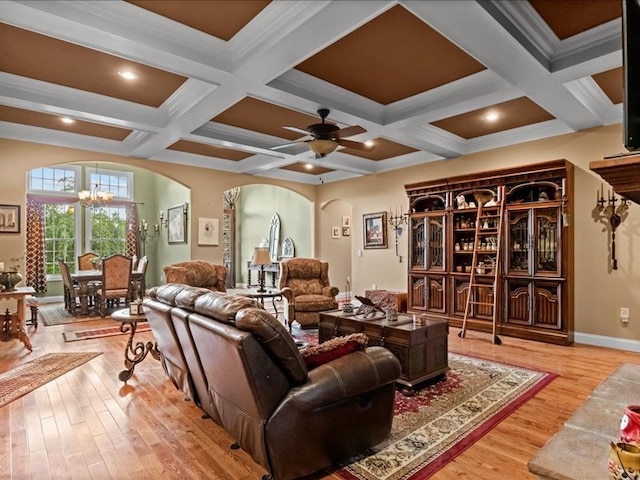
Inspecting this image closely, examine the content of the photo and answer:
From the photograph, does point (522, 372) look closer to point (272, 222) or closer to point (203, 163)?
point (203, 163)

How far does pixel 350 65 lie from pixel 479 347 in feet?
11.9

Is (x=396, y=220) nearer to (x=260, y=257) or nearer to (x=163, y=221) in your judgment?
(x=260, y=257)

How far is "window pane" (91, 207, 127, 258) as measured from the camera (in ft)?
31.7

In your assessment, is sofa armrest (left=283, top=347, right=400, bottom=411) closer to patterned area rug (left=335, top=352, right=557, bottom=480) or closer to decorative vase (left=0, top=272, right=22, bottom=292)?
patterned area rug (left=335, top=352, right=557, bottom=480)

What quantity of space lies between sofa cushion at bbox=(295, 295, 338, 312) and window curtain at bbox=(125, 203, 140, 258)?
6569 mm

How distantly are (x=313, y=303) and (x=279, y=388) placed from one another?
3.65 meters

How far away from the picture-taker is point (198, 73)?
3.40 m

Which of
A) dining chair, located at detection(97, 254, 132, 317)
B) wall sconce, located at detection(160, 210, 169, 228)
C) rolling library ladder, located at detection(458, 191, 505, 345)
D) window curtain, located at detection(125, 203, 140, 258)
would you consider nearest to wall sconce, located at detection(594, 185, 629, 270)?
rolling library ladder, located at detection(458, 191, 505, 345)

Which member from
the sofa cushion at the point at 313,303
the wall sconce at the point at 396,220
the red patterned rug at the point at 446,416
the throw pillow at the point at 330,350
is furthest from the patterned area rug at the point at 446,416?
the wall sconce at the point at 396,220

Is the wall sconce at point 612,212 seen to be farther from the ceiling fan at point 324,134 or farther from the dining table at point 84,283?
the dining table at point 84,283

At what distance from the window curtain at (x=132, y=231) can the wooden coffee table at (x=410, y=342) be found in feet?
27.3

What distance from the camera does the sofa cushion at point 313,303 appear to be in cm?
547

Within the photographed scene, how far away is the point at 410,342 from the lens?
124 inches

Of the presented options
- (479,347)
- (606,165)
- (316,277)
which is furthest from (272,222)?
(606,165)
